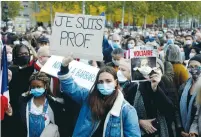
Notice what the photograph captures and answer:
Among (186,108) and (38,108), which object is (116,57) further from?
(38,108)

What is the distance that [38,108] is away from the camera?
482 cm

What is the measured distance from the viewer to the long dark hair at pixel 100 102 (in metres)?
4.17

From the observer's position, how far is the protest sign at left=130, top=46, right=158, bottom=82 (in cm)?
496

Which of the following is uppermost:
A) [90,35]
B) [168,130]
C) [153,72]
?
[90,35]

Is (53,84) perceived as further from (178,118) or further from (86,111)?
(178,118)

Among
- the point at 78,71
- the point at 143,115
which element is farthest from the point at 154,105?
the point at 78,71

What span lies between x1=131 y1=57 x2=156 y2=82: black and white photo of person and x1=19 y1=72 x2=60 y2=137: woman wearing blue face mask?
0.91m

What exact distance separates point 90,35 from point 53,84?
887 millimetres

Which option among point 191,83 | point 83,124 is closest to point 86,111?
point 83,124

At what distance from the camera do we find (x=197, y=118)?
4723mm

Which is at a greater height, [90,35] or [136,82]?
[90,35]

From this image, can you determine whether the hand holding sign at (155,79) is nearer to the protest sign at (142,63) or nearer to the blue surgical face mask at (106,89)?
the protest sign at (142,63)

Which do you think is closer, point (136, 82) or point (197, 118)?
point (197, 118)

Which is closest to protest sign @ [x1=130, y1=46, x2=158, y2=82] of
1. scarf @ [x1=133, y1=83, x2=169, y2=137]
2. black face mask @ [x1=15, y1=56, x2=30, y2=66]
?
scarf @ [x1=133, y1=83, x2=169, y2=137]
